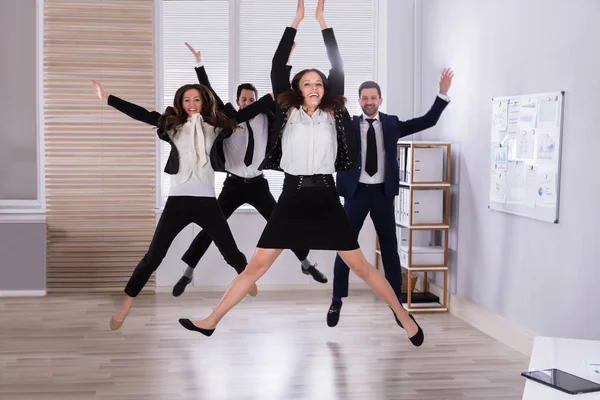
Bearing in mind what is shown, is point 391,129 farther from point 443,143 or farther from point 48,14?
point 48,14

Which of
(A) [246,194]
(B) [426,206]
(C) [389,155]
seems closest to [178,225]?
(A) [246,194]

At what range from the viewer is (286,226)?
4246mm

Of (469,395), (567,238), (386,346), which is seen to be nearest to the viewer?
(469,395)

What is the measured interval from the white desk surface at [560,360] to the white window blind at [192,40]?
15.6 feet

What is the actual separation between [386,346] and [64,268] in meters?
3.28

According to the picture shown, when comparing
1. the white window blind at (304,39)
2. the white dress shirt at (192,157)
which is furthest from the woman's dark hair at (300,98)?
the white window blind at (304,39)

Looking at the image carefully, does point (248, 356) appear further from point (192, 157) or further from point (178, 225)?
point (192, 157)

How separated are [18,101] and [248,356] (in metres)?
3.46

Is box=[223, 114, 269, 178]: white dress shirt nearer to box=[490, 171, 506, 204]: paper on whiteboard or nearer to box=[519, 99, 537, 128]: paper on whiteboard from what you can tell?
box=[490, 171, 506, 204]: paper on whiteboard

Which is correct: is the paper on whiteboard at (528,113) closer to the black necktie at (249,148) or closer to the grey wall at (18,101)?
the black necktie at (249,148)

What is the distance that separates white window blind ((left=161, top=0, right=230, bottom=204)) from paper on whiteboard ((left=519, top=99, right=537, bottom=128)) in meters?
3.02

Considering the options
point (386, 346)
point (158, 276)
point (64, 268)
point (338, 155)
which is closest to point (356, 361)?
point (386, 346)

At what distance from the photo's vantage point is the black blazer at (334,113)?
4285 mm

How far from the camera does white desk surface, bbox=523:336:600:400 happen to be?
7.33 feet
